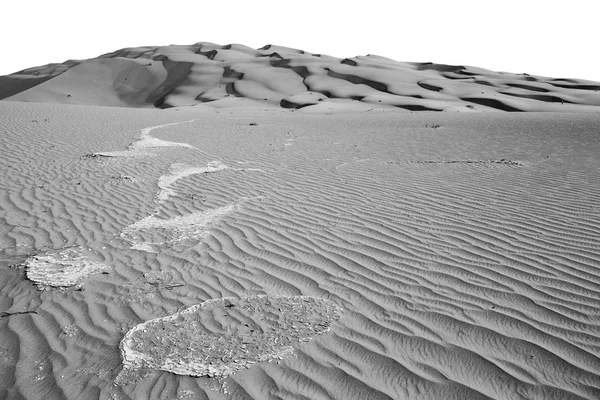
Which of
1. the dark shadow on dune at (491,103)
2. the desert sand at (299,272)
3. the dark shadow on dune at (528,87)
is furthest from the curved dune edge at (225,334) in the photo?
the dark shadow on dune at (528,87)

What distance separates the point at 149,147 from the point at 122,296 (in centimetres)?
834

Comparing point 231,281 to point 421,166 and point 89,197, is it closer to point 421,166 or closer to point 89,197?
point 89,197

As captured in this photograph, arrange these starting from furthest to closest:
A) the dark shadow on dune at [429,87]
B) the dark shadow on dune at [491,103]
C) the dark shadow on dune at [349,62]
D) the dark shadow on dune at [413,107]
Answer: the dark shadow on dune at [349,62]
the dark shadow on dune at [429,87]
the dark shadow on dune at [491,103]
the dark shadow on dune at [413,107]

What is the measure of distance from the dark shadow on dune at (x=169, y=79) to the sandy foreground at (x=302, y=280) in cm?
3443

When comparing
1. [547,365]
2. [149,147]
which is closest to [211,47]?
[149,147]

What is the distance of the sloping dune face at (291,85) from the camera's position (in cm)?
3281

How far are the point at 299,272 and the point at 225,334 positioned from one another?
1.27m

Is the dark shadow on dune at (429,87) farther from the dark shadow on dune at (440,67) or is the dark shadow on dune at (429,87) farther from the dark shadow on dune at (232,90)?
the dark shadow on dune at (232,90)

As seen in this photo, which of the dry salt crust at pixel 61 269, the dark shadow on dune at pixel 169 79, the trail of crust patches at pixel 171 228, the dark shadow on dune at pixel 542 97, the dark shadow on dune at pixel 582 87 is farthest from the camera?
the dark shadow on dune at pixel 169 79

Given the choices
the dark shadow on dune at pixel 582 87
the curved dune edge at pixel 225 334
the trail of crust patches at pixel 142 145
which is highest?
the dark shadow on dune at pixel 582 87

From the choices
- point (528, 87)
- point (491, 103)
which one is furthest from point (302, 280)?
point (528, 87)

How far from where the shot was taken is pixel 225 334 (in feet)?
11.6

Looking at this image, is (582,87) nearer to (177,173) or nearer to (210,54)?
(210,54)

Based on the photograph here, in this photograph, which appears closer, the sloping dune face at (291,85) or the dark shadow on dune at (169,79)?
the sloping dune face at (291,85)
